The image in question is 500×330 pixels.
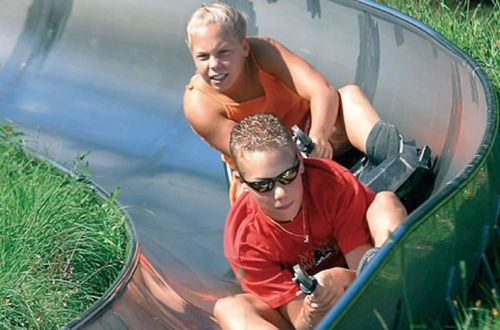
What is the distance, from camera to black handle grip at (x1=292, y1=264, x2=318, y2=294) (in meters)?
3.75

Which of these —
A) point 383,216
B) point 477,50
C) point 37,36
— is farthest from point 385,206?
point 37,36

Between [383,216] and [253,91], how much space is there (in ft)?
3.54

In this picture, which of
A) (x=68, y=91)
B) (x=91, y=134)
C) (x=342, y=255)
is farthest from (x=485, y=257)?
(x=68, y=91)

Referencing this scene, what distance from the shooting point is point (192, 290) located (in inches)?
190

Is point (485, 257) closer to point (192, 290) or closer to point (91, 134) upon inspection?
point (192, 290)

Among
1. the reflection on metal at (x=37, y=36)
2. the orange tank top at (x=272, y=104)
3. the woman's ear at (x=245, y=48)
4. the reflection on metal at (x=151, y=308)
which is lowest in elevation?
the reflection on metal at (x=37, y=36)

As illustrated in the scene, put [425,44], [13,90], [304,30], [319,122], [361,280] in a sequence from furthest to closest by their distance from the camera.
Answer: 1. [13,90]
2. [304,30]
3. [425,44]
4. [319,122]
5. [361,280]

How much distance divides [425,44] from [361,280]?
2.05 meters

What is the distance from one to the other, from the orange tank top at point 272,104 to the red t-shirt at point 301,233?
75 cm

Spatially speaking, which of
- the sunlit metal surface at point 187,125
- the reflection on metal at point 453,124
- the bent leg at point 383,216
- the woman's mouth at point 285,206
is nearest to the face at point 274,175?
the woman's mouth at point 285,206

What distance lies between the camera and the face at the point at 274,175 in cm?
394

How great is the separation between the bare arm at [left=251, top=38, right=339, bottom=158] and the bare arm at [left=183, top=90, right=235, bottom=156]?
0.89 ft

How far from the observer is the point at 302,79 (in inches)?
197

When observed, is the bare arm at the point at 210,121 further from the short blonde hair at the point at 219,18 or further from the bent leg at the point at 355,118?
the bent leg at the point at 355,118
